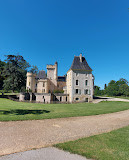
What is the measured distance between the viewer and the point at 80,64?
3450 centimetres

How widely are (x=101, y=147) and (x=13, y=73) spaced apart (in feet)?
119

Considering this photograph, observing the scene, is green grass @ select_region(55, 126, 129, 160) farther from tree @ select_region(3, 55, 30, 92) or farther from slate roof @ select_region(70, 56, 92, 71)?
tree @ select_region(3, 55, 30, 92)

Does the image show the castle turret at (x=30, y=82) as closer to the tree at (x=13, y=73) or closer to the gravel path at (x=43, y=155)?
the tree at (x=13, y=73)

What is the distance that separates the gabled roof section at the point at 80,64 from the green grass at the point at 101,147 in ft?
94.4

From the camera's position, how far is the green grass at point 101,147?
387cm

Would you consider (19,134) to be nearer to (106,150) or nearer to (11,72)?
(106,150)

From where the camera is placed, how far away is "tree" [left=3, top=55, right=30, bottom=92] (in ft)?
111

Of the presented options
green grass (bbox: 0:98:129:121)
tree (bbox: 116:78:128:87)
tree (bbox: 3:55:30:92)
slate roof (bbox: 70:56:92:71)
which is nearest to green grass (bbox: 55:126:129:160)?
green grass (bbox: 0:98:129:121)

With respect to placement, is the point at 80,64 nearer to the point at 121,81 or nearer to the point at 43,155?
the point at 43,155

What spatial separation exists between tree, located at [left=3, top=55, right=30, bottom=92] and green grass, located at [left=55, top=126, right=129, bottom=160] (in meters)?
33.6

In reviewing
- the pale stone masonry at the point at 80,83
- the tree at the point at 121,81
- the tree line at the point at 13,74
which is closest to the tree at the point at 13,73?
the tree line at the point at 13,74

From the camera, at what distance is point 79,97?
32.7 m

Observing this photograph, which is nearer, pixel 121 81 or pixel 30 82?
pixel 30 82

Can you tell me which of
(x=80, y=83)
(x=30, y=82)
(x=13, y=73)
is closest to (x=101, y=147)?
(x=80, y=83)
